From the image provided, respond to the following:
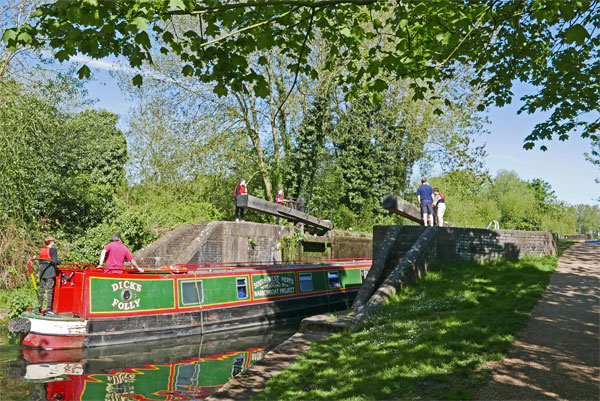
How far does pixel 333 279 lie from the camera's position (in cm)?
1631

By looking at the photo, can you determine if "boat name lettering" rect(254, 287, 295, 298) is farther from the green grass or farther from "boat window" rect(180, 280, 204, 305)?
the green grass

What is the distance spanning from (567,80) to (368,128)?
58.7 ft

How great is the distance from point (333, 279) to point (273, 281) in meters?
2.92

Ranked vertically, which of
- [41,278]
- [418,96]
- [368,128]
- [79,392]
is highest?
[368,128]

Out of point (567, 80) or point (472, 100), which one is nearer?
point (567, 80)

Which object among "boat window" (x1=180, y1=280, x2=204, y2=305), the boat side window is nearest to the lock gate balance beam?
the boat side window

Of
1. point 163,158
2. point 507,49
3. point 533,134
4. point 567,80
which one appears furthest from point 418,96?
point 163,158

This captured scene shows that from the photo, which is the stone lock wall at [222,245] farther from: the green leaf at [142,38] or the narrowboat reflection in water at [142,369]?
the green leaf at [142,38]

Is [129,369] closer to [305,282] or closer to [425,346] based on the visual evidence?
[425,346]

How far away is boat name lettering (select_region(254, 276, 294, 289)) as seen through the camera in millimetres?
13758

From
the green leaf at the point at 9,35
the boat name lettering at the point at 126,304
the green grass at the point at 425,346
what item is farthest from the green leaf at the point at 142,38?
the boat name lettering at the point at 126,304

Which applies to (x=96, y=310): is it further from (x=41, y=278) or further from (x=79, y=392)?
(x=79, y=392)

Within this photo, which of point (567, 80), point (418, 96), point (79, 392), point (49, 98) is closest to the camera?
point (418, 96)

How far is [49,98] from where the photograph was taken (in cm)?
1279
